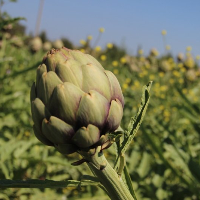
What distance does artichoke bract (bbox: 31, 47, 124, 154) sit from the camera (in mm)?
416

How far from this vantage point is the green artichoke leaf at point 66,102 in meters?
0.41

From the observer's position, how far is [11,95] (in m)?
1.93

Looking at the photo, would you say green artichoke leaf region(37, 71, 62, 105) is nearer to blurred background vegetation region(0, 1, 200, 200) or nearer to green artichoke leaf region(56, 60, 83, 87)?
green artichoke leaf region(56, 60, 83, 87)

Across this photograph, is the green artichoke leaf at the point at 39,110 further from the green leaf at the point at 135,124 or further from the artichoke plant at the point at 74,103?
the green leaf at the point at 135,124

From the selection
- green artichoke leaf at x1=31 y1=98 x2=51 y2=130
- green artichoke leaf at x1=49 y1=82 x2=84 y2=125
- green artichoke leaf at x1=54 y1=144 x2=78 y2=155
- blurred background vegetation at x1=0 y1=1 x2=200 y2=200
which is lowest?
blurred background vegetation at x1=0 y1=1 x2=200 y2=200

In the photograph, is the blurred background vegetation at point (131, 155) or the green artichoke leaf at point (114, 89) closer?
the green artichoke leaf at point (114, 89)

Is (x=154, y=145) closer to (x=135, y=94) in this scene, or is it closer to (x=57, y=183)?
(x=57, y=183)

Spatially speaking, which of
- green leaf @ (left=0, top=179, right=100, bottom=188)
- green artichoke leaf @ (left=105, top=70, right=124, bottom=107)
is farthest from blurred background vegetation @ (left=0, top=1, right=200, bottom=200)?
green artichoke leaf @ (left=105, top=70, right=124, bottom=107)

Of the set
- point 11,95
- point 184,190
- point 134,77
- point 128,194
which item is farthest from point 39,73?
point 134,77

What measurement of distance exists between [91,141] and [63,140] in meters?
0.03

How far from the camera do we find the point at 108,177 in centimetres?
46

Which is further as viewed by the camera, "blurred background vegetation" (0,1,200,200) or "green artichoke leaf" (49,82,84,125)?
"blurred background vegetation" (0,1,200,200)

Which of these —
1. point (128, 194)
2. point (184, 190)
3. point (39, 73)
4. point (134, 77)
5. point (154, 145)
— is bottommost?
point (134, 77)

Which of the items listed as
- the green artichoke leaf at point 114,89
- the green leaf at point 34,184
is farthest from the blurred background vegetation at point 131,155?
the green artichoke leaf at point 114,89
